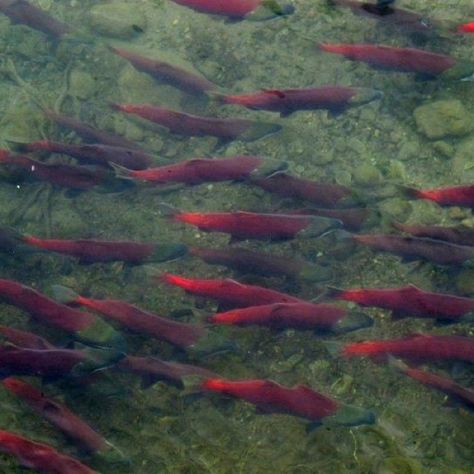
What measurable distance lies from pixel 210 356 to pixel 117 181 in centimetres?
192

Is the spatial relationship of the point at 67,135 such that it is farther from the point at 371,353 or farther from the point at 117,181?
the point at 371,353

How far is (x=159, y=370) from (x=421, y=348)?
212 cm

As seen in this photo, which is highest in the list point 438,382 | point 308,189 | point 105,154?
point 308,189

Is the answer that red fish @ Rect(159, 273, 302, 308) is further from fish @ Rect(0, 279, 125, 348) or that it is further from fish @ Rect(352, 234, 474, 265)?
fish @ Rect(352, 234, 474, 265)

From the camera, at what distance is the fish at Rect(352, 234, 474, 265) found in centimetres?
546

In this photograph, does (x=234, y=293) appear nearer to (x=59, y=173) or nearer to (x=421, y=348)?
(x=421, y=348)

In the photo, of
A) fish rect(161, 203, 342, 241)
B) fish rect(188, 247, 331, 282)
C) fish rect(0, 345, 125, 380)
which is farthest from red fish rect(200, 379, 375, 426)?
fish rect(161, 203, 342, 241)

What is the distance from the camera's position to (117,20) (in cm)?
741

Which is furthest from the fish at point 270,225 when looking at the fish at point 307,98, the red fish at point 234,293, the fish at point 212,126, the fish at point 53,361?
the fish at point 53,361

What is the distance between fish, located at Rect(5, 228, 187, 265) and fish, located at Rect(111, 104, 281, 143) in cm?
123

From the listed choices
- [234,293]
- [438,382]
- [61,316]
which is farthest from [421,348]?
[61,316]

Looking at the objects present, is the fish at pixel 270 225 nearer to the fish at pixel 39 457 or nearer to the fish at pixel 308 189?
the fish at pixel 308 189

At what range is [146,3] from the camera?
765cm

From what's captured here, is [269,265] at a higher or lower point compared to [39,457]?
higher
